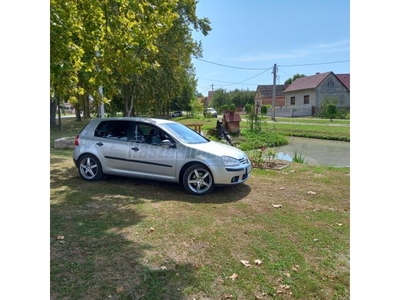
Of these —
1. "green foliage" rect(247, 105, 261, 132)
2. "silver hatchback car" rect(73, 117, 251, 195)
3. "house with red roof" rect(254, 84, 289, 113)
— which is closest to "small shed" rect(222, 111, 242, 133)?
"green foliage" rect(247, 105, 261, 132)

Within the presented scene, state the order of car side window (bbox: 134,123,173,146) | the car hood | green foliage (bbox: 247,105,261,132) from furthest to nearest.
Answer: green foliage (bbox: 247,105,261,132), car side window (bbox: 134,123,173,146), the car hood

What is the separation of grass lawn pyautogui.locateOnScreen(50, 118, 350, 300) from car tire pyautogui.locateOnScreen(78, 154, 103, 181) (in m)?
0.48

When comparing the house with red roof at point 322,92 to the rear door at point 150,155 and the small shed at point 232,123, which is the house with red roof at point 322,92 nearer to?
the small shed at point 232,123

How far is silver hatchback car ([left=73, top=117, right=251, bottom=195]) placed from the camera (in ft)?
20.1

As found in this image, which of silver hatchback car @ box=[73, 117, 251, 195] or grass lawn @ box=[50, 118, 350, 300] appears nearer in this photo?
grass lawn @ box=[50, 118, 350, 300]

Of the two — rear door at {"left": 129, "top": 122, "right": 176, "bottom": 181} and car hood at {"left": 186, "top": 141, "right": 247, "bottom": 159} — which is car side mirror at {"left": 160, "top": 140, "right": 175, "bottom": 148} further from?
car hood at {"left": 186, "top": 141, "right": 247, "bottom": 159}

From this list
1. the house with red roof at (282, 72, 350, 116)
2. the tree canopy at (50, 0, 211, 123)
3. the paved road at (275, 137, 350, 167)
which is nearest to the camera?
the tree canopy at (50, 0, 211, 123)

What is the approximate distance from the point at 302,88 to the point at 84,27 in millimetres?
47270

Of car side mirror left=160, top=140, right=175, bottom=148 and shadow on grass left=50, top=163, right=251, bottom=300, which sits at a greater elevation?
car side mirror left=160, top=140, right=175, bottom=148

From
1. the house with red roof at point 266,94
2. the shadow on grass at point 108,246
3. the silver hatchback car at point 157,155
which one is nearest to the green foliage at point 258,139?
the silver hatchback car at point 157,155

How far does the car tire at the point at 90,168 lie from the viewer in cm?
707

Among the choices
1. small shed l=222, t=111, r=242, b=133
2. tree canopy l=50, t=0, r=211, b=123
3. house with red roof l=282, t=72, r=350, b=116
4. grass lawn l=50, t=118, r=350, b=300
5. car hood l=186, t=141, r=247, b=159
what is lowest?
grass lawn l=50, t=118, r=350, b=300
